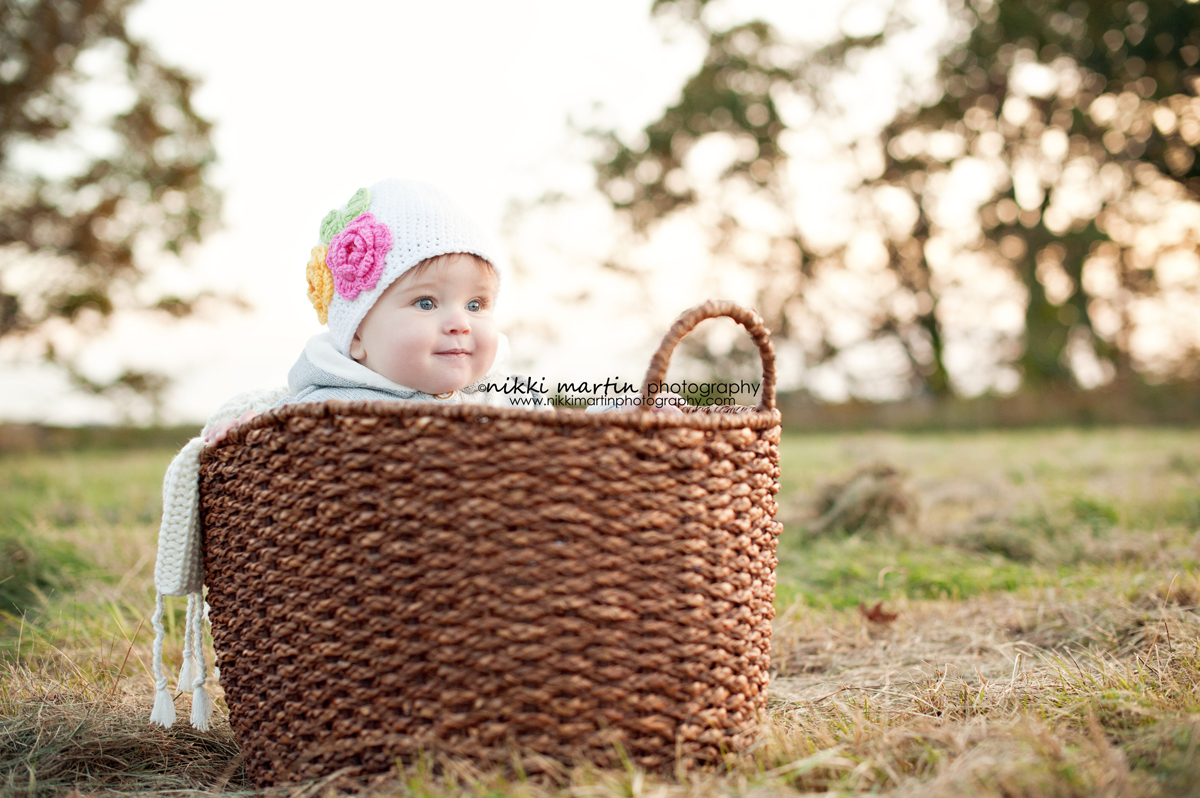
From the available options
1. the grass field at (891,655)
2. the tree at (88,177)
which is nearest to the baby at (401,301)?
the grass field at (891,655)

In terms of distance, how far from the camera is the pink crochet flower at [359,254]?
1.57 metres

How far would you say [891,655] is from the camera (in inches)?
78.2

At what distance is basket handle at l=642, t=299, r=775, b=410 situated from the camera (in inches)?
49.4

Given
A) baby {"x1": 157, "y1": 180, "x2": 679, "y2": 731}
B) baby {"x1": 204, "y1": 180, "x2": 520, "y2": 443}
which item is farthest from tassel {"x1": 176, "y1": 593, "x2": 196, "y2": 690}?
baby {"x1": 204, "y1": 180, "x2": 520, "y2": 443}

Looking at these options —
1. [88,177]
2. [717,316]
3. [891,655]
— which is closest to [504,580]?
[717,316]

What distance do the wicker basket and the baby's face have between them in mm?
373

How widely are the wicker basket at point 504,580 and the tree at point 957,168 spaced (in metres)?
12.6

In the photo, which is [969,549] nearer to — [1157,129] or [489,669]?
[489,669]

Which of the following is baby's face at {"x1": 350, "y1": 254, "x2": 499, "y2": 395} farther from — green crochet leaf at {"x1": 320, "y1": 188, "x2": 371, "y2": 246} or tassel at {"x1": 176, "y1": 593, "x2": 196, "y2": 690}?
tassel at {"x1": 176, "y1": 593, "x2": 196, "y2": 690}

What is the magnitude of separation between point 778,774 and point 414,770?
518 mm

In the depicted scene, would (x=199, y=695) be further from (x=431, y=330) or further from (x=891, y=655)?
(x=891, y=655)

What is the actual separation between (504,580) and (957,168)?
48.4ft

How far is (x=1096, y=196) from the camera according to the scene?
42.8 feet

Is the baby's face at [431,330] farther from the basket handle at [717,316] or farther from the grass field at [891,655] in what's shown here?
the grass field at [891,655]
